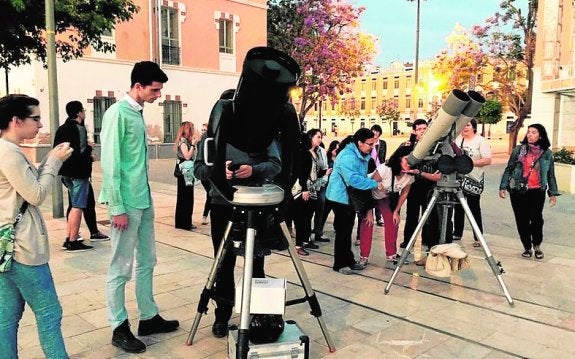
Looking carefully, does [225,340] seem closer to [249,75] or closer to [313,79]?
[249,75]

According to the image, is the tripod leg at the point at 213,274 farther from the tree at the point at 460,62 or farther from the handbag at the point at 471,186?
the tree at the point at 460,62

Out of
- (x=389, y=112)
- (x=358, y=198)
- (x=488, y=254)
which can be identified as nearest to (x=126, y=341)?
(x=358, y=198)

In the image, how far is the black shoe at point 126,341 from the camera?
3.54 meters

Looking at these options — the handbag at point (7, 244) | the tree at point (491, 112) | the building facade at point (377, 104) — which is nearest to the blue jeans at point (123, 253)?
the handbag at point (7, 244)

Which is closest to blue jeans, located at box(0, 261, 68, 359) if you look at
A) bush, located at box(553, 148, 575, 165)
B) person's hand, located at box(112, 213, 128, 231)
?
person's hand, located at box(112, 213, 128, 231)

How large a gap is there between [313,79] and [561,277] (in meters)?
22.1

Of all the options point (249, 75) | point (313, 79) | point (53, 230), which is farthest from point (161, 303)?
point (313, 79)

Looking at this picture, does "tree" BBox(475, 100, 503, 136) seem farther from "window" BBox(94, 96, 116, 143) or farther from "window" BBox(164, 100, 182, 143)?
"window" BBox(94, 96, 116, 143)

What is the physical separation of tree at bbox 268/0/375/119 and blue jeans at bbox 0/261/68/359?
23.2 meters

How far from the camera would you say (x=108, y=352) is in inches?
140

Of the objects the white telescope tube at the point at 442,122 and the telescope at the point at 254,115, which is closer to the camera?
the telescope at the point at 254,115

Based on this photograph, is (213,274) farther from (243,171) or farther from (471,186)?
(471,186)

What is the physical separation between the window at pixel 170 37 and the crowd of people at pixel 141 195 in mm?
17549

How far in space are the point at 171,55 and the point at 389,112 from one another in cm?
5452
